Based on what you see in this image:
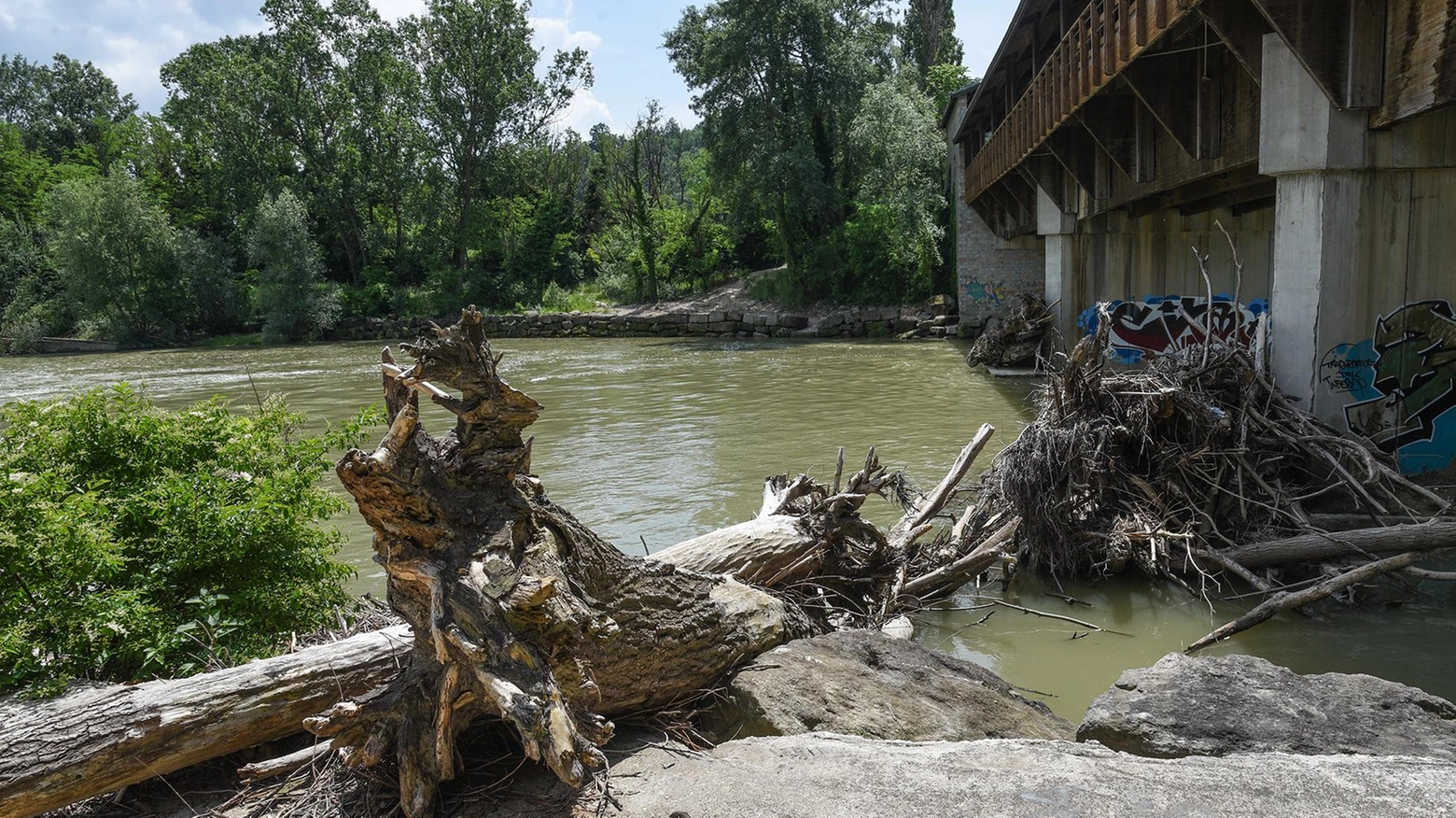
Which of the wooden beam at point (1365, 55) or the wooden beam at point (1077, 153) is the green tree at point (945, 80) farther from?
the wooden beam at point (1365, 55)

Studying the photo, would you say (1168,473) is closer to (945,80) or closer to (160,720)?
(160,720)

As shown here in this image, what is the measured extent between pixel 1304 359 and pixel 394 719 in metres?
7.90

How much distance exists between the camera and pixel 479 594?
3281 mm

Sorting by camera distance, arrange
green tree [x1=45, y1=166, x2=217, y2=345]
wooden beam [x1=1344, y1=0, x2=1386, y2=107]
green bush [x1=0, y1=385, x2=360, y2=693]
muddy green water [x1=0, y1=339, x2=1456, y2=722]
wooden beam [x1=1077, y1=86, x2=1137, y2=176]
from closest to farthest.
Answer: green bush [x1=0, y1=385, x2=360, y2=693], muddy green water [x1=0, y1=339, x2=1456, y2=722], wooden beam [x1=1344, y1=0, x2=1386, y2=107], wooden beam [x1=1077, y1=86, x2=1137, y2=176], green tree [x1=45, y1=166, x2=217, y2=345]

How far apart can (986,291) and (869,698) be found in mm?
28541

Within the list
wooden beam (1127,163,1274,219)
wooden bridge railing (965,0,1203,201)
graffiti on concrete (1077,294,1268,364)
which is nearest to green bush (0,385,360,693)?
wooden bridge railing (965,0,1203,201)

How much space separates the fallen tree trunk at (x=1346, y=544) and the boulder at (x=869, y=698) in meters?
2.88

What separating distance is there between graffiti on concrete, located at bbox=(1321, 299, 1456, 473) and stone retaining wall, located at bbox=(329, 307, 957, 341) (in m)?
24.0

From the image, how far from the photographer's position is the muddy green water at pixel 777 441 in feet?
19.4

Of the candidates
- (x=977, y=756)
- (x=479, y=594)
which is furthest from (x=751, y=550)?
(x=479, y=594)

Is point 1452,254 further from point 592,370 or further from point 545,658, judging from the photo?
point 592,370

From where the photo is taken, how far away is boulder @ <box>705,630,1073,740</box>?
4.23 m

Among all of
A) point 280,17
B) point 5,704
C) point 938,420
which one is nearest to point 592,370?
point 938,420

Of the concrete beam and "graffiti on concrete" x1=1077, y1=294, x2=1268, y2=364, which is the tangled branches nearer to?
the concrete beam
